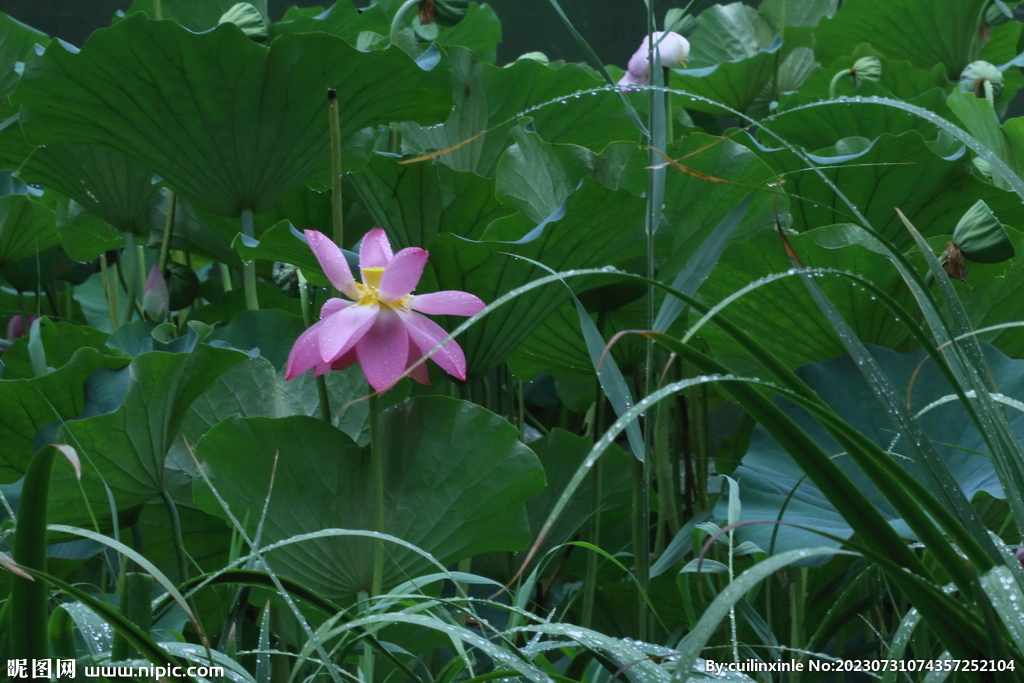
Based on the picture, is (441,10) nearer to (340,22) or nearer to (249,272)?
(340,22)

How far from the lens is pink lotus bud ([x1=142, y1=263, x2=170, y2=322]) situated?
2.56 feet

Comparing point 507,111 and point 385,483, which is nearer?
point 385,483

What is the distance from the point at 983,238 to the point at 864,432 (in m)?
0.16

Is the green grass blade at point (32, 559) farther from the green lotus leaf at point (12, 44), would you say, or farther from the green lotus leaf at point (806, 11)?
the green lotus leaf at point (806, 11)

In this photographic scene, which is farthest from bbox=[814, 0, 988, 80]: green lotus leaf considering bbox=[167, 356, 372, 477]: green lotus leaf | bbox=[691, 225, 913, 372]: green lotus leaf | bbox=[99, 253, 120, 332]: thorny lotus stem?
bbox=[99, 253, 120, 332]: thorny lotus stem

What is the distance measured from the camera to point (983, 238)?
58 cm

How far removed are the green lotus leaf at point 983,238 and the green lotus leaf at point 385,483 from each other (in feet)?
1.13

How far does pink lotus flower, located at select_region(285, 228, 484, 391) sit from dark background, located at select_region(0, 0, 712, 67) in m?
1.42

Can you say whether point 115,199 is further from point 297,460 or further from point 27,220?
point 297,460

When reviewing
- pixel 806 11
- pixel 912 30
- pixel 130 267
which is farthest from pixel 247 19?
pixel 806 11

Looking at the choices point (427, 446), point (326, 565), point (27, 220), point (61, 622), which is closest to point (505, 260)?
point (427, 446)

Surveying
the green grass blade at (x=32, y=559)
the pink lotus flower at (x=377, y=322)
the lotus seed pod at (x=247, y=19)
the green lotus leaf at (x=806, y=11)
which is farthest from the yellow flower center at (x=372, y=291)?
the green lotus leaf at (x=806, y=11)

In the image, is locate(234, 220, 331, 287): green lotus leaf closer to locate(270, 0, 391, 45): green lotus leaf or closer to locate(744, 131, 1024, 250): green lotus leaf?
locate(270, 0, 391, 45): green lotus leaf

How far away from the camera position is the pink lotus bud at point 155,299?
78 centimetres
